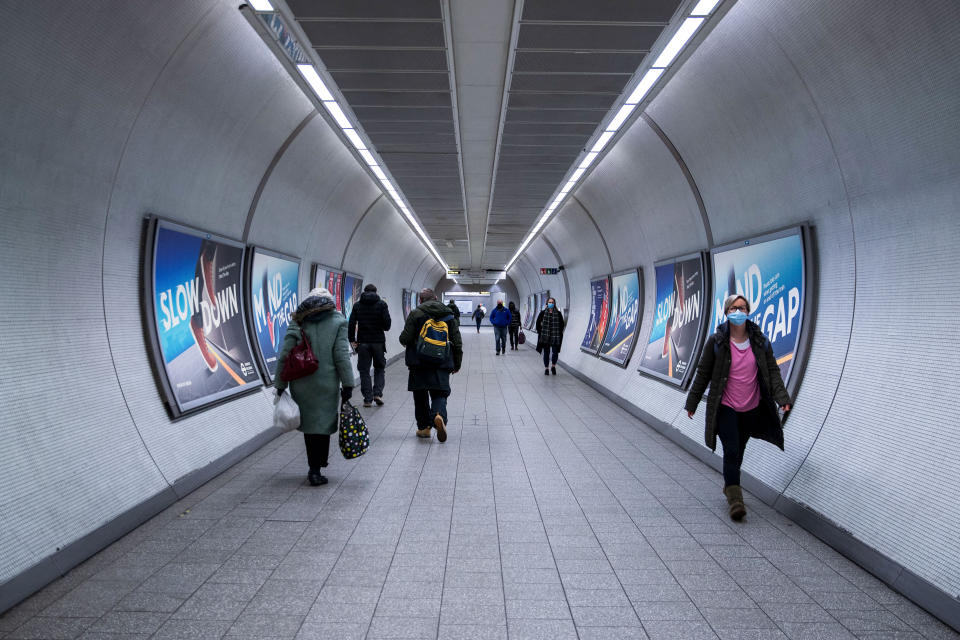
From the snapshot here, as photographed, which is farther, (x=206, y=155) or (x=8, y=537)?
(x=206, y=155)

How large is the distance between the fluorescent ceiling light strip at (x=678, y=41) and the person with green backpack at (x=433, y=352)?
3.38 m

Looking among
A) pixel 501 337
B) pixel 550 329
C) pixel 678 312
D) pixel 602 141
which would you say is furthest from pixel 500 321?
pixel 602 141

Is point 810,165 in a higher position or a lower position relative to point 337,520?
higher

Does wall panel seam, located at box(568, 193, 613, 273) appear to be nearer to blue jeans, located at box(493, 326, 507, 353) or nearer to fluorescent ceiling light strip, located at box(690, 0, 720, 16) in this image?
fluorescent ceiling light strip, located at box(690, 0, 720, 16)

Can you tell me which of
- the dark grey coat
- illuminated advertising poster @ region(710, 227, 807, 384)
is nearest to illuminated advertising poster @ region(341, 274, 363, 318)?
illuminated advertising poster @ region(710, 227, 807, 384)

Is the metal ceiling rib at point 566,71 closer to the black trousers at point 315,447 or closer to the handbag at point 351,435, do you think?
the handbag at point 351,435

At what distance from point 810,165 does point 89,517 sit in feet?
19.1

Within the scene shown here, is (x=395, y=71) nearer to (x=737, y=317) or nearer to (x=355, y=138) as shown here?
(x=355, y=138)

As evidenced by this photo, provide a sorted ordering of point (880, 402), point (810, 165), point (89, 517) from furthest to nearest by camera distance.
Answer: point (810, 165) → point (880, 402) → point (89, 517)

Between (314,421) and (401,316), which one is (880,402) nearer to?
(314,421)

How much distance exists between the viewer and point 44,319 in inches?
157

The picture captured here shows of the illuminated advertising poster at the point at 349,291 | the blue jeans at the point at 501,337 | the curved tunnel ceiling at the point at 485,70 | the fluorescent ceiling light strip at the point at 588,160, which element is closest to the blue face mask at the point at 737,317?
the curved tunnel ceiling at the point at 485,70

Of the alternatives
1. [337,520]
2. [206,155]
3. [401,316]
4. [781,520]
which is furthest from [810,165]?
[401,316]

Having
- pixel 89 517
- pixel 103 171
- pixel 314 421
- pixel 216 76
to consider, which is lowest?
pixel 89 517
